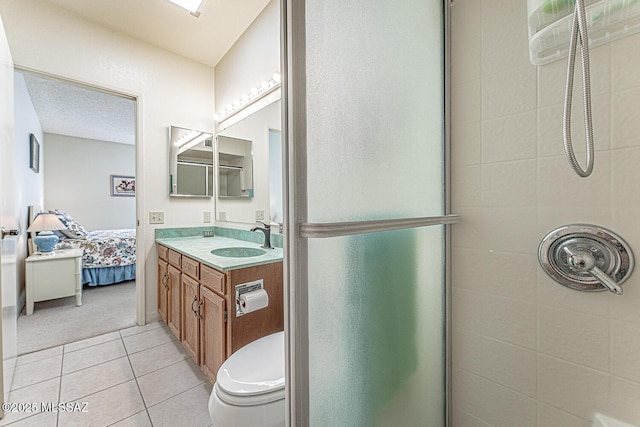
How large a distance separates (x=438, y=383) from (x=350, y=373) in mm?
557

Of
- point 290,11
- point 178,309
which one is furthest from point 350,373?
point 178,309

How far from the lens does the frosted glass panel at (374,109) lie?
0.61 meters

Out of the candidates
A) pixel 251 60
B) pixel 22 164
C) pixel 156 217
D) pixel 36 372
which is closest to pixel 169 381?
pixel 36 372

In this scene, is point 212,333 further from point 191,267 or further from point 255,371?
point 255,371

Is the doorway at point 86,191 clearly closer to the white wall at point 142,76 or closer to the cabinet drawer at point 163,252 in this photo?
the white wall at point 142,76

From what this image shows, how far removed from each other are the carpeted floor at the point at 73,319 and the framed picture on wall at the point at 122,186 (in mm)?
3151

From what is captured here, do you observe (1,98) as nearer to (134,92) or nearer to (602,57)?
(134,92)

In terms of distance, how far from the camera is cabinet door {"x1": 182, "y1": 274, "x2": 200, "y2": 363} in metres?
1.66

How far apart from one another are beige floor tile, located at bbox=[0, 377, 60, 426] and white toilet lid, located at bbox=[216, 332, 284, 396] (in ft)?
4.13

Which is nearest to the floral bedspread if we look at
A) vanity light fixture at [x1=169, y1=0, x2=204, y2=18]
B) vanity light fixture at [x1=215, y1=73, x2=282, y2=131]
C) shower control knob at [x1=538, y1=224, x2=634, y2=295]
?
vanity light fixture at [x1=215, y1=73, x2=282, y2=131]

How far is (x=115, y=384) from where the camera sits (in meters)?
1.59

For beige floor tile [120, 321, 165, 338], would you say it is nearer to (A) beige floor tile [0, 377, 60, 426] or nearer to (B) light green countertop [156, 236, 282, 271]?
(A) beige floor tile [0, 377, 60, 426]

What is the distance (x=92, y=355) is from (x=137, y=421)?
927 mm

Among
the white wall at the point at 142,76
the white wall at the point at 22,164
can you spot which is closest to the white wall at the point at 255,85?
the white wall at the point at 142,76
